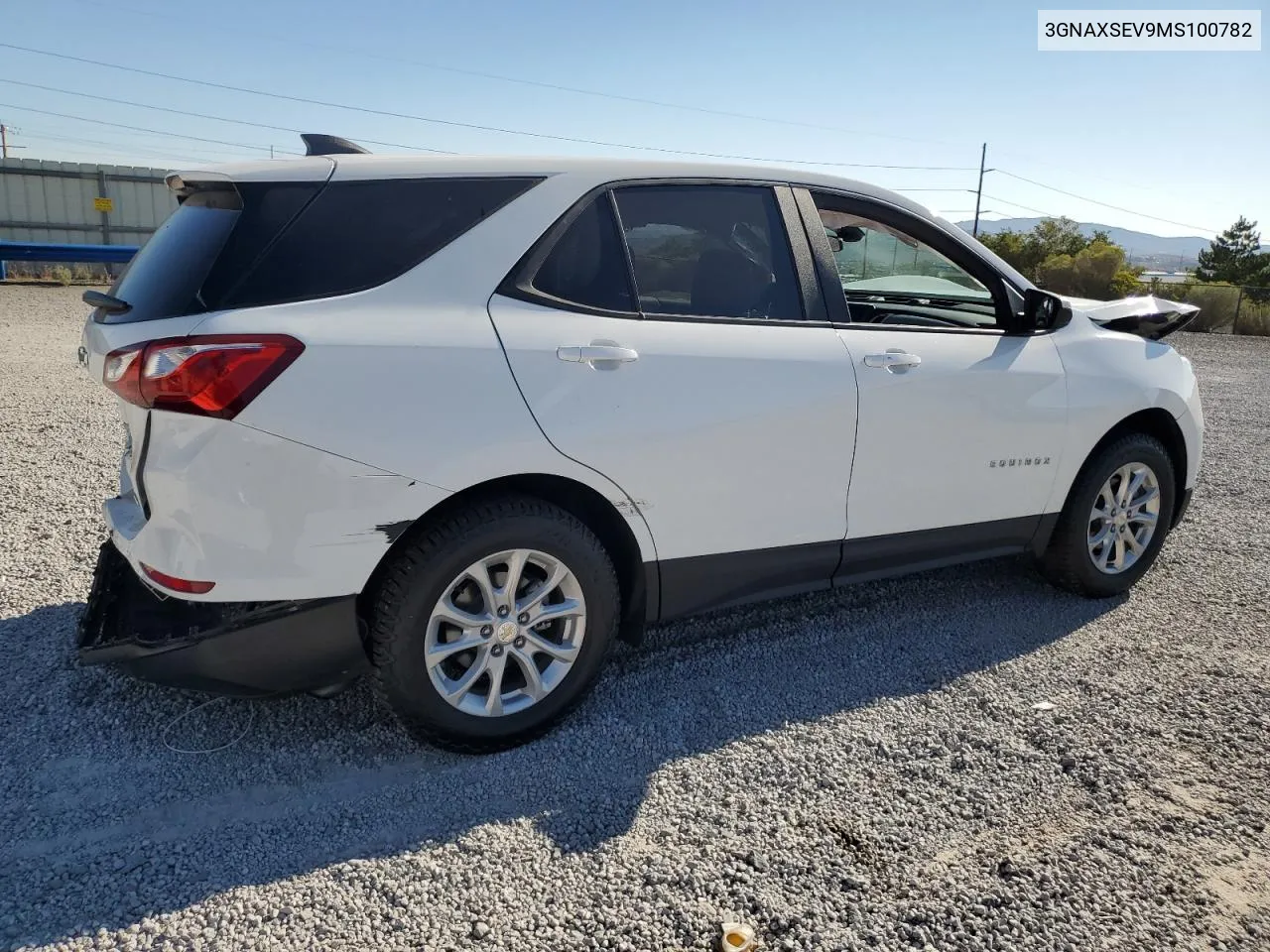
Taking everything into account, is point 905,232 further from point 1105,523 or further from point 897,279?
point 1105,523

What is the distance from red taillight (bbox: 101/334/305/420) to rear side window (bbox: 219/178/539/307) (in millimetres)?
158

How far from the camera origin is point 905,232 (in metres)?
3.89

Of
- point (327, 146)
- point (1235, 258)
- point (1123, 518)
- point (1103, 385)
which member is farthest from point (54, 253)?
point (1235, 258)

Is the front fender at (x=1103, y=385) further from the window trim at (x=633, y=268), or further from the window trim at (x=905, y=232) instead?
the window trim at (x=633, y=268)

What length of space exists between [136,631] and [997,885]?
8.25ft

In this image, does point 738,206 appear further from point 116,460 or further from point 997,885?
point 116,460

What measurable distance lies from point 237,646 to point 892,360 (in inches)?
96.6

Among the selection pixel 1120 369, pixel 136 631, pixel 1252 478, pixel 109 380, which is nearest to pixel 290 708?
pixel 136 631

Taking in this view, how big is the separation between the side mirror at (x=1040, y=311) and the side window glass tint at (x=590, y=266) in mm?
1892

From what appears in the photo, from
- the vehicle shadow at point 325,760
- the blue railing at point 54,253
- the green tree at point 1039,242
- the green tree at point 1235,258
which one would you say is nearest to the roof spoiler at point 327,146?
the vehicle shadow at point 325,760

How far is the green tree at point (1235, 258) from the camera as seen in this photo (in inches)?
2184

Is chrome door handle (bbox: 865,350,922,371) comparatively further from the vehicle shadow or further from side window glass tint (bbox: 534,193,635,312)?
the vehicle shadow

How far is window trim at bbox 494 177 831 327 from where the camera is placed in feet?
9.48

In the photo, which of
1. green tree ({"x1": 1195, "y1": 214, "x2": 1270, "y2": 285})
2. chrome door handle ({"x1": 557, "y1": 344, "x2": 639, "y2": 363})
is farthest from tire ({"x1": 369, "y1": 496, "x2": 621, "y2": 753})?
green tree ({"x1": 1195, "y1": 214, "x2": 1270, "y2": 285})
